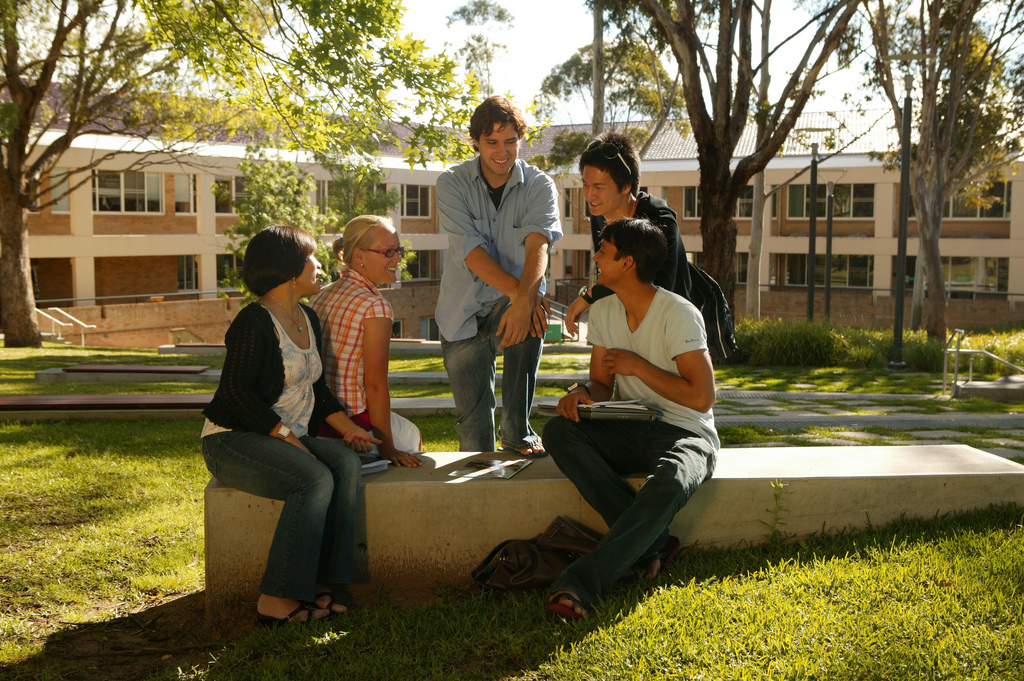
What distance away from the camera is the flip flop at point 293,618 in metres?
3.34

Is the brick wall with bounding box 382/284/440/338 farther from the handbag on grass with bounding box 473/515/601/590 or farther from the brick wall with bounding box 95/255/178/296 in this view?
the handbag on grass with bounding box 473/515/601/590

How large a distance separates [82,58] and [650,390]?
1769 centimetres

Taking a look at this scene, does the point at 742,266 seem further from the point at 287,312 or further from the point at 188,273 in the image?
the point at 287,312

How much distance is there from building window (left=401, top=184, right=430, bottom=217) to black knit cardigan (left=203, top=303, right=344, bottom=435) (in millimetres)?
40323

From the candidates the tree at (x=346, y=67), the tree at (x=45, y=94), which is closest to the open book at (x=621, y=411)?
the tree at (x=346, y=67)

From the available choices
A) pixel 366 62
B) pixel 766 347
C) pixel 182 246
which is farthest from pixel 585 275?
pixel 366 62

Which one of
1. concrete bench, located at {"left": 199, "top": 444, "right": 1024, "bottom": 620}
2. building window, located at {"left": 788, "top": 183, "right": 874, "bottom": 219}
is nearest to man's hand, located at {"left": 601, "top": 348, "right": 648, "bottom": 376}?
concrete bench, located at {"left": 199, "top": 444, "right": 1024, "bottom": 620}

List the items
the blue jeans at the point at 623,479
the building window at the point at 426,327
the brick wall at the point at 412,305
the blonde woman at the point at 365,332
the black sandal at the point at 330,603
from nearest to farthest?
the blue jeans at the point at 623,479 < the black sandal at the point at 330,603 < the blonde woman at the point at 365,332 < the brick wall at the point at 412,305 < the building window at the point at 426,327

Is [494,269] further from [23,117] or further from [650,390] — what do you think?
[23,117]

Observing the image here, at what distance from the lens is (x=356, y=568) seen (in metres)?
3.77

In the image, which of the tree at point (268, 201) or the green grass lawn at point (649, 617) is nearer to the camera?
the green grass lawn at point (649, 617)

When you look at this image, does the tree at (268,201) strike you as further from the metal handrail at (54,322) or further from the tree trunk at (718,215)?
the tree trunk at (718,215)

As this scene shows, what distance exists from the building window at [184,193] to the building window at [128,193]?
0.76m

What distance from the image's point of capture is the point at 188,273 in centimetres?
3581
